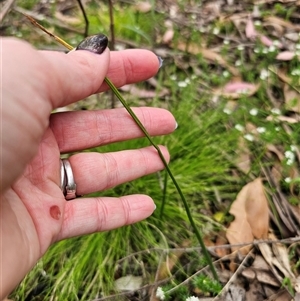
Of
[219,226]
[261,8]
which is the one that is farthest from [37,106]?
[261,8]

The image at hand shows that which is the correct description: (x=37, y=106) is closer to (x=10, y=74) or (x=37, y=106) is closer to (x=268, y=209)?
(x=10, y=74)

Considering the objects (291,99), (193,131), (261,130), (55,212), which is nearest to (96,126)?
(55,212)

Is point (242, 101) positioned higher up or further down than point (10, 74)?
further down

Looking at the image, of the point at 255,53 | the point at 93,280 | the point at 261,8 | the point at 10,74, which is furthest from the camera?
the point at 261,8

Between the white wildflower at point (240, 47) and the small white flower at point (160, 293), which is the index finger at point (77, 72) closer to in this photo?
the small white flower at point (160, 293)

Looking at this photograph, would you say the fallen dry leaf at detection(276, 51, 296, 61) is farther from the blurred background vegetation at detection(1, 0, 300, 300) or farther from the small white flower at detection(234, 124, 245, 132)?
the small white flower at detection(234, 124, 245, 132)

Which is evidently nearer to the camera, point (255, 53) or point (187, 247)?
point (187, 247)
